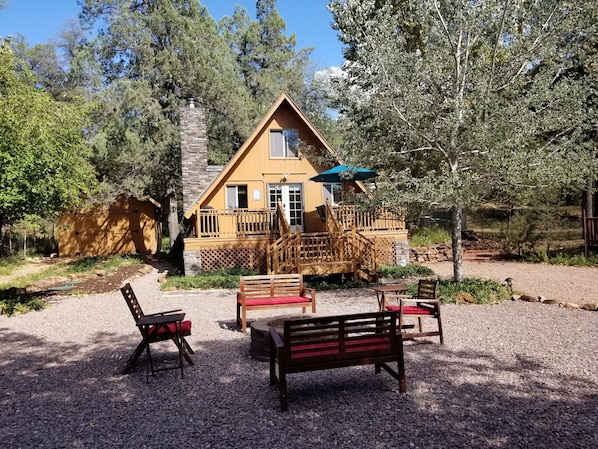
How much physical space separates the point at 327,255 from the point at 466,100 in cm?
607

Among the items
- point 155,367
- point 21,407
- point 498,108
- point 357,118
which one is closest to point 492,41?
point 498,108

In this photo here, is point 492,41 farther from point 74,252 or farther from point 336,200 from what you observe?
point 74,252

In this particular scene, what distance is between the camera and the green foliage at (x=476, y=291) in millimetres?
10109

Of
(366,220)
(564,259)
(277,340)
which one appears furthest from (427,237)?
(277,340)

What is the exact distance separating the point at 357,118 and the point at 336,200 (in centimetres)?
751

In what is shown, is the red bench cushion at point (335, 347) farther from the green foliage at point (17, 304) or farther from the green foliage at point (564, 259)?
the green foliage at point (564, 259)

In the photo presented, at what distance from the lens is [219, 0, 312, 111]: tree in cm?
3547

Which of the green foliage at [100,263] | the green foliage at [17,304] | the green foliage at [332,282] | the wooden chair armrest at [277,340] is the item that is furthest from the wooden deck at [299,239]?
the wooden chair armrest at [277,340]

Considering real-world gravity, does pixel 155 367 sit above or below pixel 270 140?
below

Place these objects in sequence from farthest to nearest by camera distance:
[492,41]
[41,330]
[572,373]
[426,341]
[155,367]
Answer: [492,41] → [41,330] → [426,341] → [155,367] → [572,373]

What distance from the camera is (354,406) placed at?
15.2 feet

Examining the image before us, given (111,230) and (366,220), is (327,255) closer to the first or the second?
(366,220)

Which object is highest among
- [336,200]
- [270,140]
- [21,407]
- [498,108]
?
[270,140]

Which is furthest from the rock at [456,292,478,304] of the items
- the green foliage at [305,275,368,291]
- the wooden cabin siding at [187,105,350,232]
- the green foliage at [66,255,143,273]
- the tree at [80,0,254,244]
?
the tree at [80,0,254,244]
